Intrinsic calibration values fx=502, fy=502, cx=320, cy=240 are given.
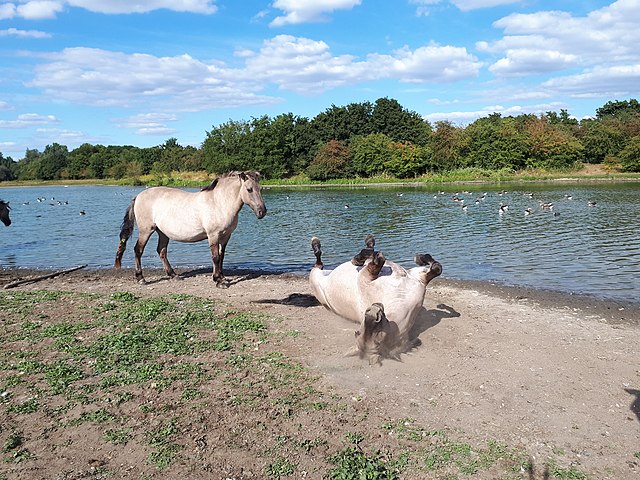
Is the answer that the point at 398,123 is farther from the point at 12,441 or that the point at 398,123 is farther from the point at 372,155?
the point at 12,441

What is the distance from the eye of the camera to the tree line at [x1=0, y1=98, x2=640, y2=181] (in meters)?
71.7

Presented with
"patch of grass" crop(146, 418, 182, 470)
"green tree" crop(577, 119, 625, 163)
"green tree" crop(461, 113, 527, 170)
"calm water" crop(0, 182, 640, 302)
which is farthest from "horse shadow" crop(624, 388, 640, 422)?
"green tree" crop(577, 119, 625, 163)

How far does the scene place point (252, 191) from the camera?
10.8m

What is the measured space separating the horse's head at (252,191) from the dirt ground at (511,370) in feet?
6.20

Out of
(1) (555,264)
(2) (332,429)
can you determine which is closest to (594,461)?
(2) (332,429)

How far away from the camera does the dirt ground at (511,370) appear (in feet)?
15.3

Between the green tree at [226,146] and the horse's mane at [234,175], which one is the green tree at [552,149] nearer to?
the green tree at [226,146]

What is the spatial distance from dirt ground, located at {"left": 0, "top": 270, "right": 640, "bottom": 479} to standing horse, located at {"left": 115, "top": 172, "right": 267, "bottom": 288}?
1570 mm

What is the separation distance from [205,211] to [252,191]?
1.33 metres

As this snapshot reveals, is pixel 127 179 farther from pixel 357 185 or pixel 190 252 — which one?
pixel 190 252

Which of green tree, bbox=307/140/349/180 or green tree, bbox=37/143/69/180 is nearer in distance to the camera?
green tree, bbox=307/140/349/180

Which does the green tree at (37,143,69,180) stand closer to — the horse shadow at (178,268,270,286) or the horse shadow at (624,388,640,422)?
the horse shadow at (178,268,270,286)

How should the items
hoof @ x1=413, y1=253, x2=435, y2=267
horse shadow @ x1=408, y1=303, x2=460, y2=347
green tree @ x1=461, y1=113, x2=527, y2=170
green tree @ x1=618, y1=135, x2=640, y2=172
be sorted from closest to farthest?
hoof @ x1=413, y1=253, x2=435, y2=267 < horse shadow @ x1=408, y1=303, x2=460, y2=347 < green tree @ x1=618, y1=135, x2=640, y2=172 < green tree @ x1=461, y1=113, x2=527, y2=170

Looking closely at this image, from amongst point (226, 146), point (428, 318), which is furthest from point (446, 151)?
point (428, 318)
